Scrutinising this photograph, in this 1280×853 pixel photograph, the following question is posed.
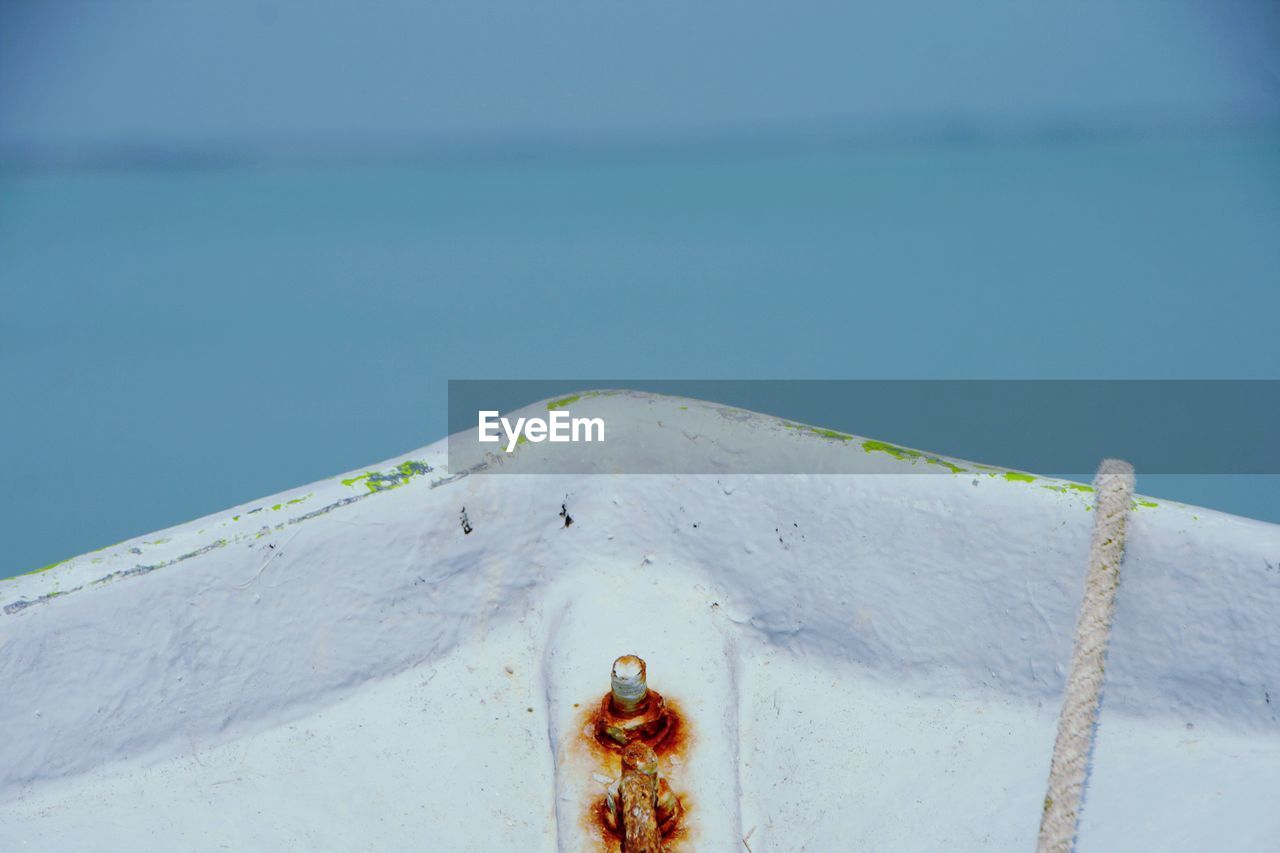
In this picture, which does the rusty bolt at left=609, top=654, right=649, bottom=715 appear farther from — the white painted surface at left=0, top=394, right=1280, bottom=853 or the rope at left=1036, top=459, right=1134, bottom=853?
the rope at left=1036, top=459, right=1134, bottom=853

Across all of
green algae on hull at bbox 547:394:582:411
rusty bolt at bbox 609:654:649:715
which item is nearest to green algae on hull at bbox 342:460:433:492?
green algae on hull at bbox 547:394:582:411

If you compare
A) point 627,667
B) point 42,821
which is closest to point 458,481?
point 627,667

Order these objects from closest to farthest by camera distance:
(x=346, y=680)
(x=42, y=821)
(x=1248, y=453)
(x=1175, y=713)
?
(x=42, y=821)
(x=1175, y=713)
(x=346, y=680)
(x=1248, y=453)

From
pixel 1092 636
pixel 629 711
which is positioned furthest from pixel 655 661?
pixel 1092 636

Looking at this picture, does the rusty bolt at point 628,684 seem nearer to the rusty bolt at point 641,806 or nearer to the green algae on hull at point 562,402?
the rusty bolt at point 641,806

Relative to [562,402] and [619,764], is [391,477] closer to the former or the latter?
[562,402]

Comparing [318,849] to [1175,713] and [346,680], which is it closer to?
[346,680]
